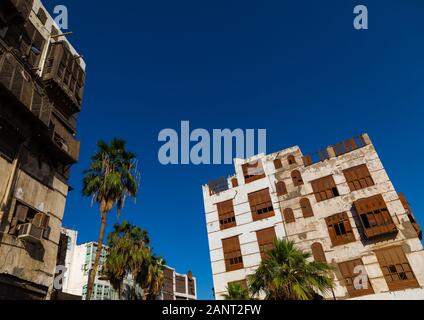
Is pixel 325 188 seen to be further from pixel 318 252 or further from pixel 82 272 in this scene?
pixel 82 272

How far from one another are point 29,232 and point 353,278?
2623 centimetres

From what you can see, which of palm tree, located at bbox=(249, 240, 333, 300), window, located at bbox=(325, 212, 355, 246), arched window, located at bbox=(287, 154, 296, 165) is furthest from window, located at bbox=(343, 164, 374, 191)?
palm tree, located at bbox=(249, 240, 333, 300)

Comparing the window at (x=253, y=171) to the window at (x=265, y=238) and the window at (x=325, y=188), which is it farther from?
the window at (x=265, y=238)

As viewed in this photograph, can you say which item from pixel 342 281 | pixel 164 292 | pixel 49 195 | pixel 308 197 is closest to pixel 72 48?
pixel 49 195

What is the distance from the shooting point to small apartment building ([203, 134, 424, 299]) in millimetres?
26891

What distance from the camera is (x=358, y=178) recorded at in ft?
103

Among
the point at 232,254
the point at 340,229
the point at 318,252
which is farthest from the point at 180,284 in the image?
the point at 340,229

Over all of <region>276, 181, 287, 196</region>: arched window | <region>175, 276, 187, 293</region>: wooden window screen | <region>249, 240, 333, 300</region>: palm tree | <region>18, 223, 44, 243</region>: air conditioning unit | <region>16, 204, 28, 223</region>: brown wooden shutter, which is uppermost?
<region>276, 181, 287, 196</region>: arched window

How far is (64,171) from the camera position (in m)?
20.5

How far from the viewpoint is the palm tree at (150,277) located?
34.3 metres

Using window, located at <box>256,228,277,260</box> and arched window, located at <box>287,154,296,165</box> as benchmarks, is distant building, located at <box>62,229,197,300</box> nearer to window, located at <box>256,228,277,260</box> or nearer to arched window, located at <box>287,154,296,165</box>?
window, located at <box>256,228,277,260</box>

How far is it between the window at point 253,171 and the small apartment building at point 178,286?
1381 inches
